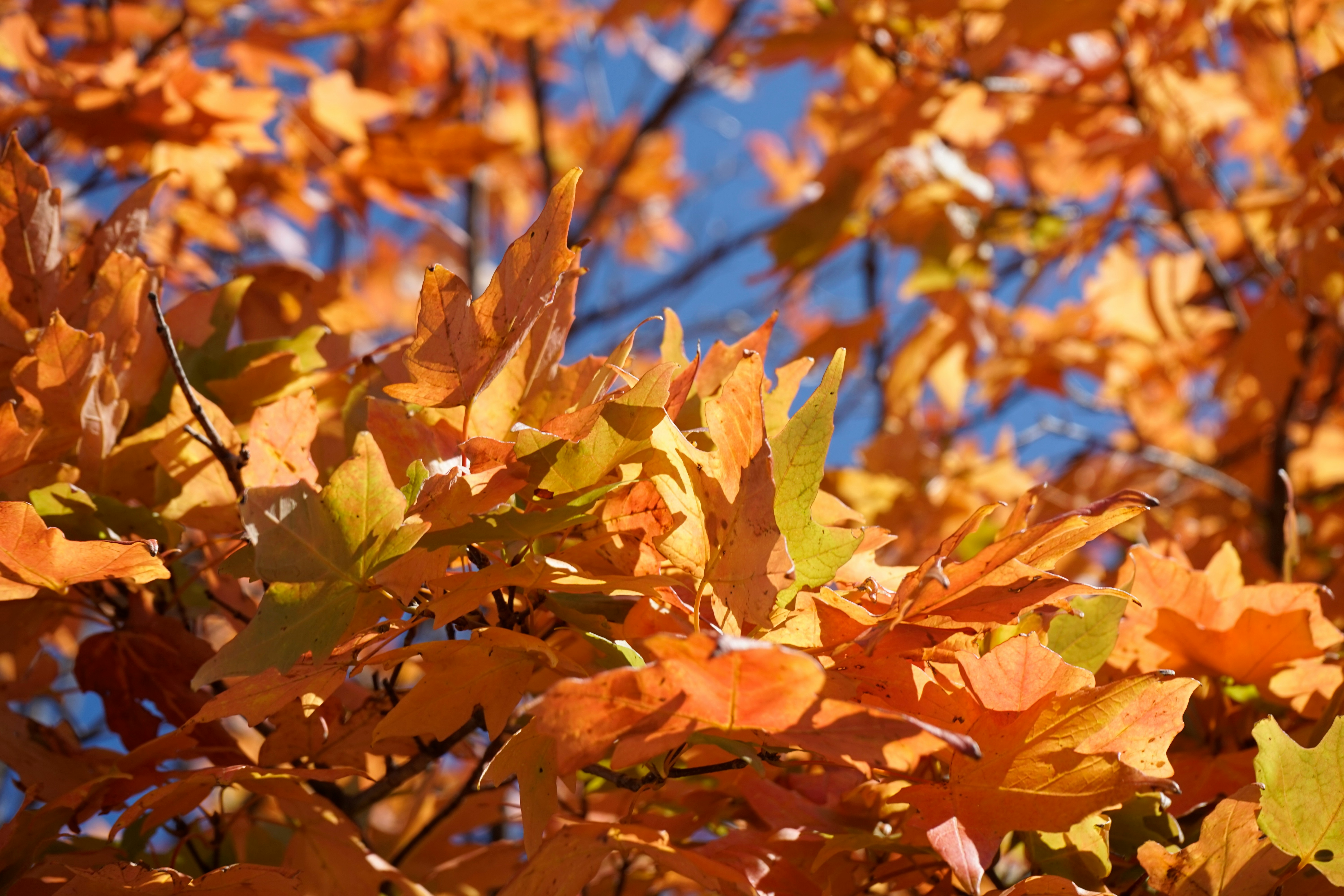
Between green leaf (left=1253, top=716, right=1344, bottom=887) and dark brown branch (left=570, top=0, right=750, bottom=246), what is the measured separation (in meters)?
1.61

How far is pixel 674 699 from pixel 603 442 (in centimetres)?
13

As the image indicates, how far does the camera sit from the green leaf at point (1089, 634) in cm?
48

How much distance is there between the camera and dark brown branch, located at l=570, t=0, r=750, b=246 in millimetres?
1886

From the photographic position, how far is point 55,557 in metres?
0.42

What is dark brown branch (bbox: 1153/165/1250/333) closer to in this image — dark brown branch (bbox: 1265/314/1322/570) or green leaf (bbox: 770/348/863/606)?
dark brown branch (bbox: 1265/314/1322/570)

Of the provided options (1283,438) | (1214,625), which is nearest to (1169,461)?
(1283,438)

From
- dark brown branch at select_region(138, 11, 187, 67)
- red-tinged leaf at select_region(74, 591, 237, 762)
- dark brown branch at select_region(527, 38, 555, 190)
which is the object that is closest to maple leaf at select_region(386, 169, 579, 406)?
red-tinged leaf at select_region(74, 591, 237, 762)

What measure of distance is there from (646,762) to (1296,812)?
29 cm

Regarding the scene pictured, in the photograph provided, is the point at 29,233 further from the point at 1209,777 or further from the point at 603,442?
the point at 1209,777

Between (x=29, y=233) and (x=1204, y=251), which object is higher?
(x=29, y=233)

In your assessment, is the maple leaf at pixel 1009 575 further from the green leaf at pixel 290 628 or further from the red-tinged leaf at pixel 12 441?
the red-tinged leaf at pixel 12 441

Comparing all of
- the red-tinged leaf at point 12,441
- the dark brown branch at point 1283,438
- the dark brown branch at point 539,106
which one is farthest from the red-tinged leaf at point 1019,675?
the dark brown branch at point 539,106

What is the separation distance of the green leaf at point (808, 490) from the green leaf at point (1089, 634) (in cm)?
15

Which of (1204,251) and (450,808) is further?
(1204,251)
